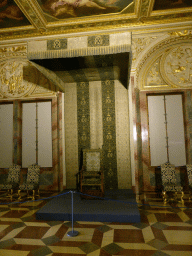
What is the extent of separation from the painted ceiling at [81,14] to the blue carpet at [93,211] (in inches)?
191

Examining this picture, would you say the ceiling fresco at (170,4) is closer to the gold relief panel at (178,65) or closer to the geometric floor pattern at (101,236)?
the gold relief panel at (178,65)

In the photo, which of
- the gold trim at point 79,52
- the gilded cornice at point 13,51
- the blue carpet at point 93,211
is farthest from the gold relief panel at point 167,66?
the gilded cornice at point 13,51

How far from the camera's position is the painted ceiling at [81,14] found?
197 inches

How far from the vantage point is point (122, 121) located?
598cm

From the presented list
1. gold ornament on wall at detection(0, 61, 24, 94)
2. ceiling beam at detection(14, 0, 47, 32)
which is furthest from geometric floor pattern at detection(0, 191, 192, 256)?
ceiling beam at detection(14, 0, 47, 32)

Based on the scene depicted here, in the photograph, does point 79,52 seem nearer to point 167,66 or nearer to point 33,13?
point 33,13

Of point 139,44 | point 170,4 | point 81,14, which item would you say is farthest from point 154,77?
point 81,14

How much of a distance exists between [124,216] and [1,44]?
6.48 metres

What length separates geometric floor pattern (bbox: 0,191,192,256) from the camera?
8.82 feet

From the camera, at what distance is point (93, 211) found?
3793mm

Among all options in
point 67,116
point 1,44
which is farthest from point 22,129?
point 1,44

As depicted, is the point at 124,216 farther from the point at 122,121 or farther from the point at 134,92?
the point at 134,92

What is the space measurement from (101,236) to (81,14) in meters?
5.45

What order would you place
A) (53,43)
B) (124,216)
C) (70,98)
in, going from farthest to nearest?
(70,98) < (53,43) < (124,216)
